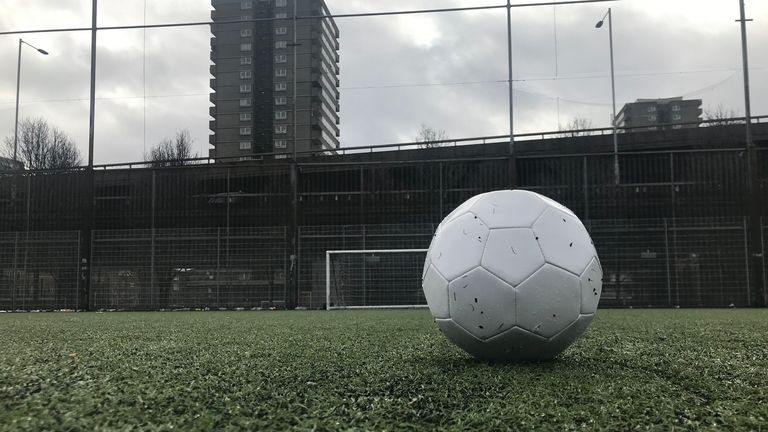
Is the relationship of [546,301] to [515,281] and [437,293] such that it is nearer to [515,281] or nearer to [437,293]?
[515,281]

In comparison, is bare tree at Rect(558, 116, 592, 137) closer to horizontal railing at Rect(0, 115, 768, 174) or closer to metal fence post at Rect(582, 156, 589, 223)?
horizontal railing at Rect(0, 115, 768, 174)

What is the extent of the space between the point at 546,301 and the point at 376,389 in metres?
1.20

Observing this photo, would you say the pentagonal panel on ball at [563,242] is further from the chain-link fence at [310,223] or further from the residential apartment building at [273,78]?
the residential apartment building at [273,78]

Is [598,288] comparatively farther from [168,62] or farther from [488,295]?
[168,62]

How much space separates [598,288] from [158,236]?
13724 millimetres

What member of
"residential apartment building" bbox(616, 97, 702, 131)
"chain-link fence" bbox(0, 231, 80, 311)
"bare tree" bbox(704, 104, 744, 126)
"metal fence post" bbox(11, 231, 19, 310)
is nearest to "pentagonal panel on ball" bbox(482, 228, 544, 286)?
"chain-link fence" bbox(0, 231, 80, 311)

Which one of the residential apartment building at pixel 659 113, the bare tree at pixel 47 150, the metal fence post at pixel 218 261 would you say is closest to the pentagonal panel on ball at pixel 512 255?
the metal fence post at pixel 218 261

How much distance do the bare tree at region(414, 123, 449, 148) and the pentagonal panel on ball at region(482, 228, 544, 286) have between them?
12949 millimetres

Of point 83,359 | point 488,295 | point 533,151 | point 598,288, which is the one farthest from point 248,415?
point 533,151

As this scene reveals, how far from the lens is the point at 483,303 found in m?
3.17

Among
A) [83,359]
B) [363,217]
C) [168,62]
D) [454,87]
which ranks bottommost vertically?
[83,359]

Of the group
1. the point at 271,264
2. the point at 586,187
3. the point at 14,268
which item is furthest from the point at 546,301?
the point at 14,268

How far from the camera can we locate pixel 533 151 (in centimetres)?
1722

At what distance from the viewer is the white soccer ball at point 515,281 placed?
123 inches
